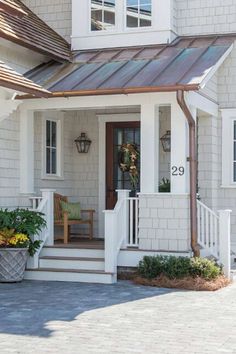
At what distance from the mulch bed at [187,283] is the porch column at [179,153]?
5.26ft

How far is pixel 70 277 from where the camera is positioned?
11961 millimetres

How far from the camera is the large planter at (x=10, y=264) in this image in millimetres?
11578

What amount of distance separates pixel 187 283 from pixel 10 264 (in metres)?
3.11

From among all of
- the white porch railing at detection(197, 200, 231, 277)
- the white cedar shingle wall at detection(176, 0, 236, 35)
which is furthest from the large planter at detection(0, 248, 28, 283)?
the white cedar shingle wall at detection(176, 0, 236, 35)

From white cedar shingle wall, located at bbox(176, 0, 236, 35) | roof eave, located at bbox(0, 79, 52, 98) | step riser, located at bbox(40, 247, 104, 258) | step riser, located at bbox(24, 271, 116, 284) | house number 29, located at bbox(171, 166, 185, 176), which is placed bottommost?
step riser, located at bbox(24, 271, 116, 284)

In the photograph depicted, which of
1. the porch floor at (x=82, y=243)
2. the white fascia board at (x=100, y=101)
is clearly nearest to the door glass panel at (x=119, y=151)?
the porch floor at (x=82, y=243)

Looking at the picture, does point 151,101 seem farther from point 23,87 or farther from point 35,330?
point 35,330

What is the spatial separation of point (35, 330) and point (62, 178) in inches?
290

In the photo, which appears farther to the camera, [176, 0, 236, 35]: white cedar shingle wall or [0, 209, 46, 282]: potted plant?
[176, 0, 236, 35]: white cedar shingle wall

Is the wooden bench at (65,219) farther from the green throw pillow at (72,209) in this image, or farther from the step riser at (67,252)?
the step riser at (67,252)

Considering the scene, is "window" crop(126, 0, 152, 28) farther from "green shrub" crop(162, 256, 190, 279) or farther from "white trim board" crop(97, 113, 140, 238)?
"green shrub" crop(162, 256, 190, 279)

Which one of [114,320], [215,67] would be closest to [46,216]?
[215,67]

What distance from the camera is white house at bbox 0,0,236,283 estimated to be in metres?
11.8

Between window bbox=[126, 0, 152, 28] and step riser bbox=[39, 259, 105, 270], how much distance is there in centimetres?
556
